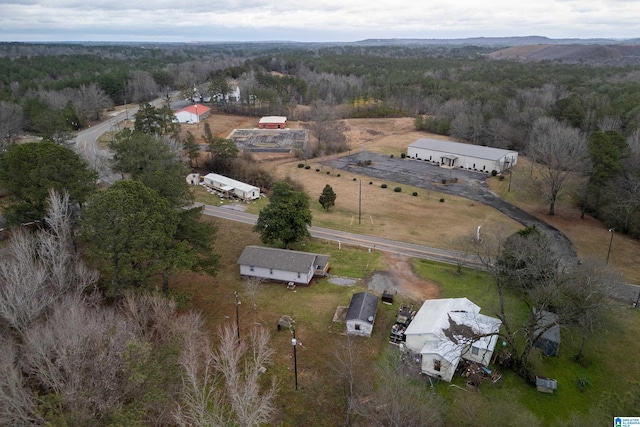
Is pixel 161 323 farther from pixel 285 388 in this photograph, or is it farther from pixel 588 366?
pixel 588 366

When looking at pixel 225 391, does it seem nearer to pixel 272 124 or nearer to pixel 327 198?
pixel 327 198

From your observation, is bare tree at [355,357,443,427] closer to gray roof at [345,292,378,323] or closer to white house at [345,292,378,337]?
white house at [345,292,378,337]

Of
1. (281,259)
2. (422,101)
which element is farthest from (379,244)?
(422,101)

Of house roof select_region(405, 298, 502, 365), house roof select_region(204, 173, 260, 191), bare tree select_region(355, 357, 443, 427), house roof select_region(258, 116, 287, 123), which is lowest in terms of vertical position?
house roof select_region(405, 298, 502, 365)

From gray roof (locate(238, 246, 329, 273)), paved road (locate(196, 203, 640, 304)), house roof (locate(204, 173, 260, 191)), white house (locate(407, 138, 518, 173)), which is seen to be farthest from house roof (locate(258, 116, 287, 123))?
gray roof (locate(238, 246, 329, 273))

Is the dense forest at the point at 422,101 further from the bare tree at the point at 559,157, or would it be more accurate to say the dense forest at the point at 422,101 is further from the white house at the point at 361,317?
the white house at the point at 361,317

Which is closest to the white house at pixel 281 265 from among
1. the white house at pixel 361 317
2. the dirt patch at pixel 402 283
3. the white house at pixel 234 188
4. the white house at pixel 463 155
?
the dirt patch at pixel 402 283
